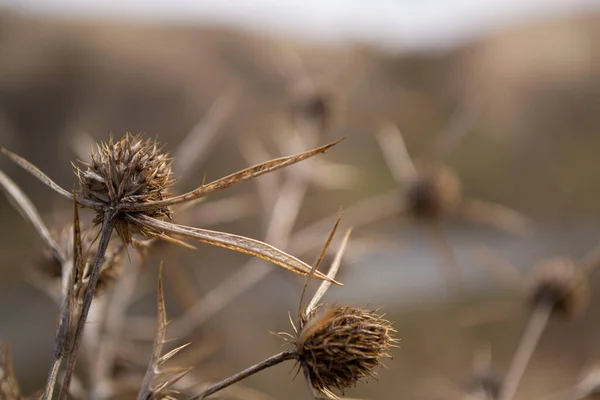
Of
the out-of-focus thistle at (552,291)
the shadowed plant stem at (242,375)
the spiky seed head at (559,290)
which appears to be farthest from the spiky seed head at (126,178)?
the spiky seed head at (559,290)

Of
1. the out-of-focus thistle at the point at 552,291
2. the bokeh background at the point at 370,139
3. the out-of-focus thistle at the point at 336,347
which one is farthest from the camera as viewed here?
the bokeh background at the point at 370,139

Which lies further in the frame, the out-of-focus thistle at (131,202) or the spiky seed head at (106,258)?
the spiky seed head at (106,258)

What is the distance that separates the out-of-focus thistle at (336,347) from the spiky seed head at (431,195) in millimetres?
1464

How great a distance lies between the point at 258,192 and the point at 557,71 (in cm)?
1721

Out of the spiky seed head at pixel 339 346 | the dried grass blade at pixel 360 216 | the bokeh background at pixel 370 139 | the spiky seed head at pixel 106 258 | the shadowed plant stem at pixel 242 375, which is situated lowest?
the shadowed plant stem at pixel 242 375

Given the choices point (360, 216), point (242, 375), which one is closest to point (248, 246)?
point (242, 375)

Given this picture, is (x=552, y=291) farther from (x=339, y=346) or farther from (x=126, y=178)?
(x=126, y=178)

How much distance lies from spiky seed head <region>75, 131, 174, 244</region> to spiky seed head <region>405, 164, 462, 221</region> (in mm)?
1561

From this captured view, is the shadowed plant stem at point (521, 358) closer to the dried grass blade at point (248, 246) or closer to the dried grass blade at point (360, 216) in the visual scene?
the dried grass blade at point (360, 216)

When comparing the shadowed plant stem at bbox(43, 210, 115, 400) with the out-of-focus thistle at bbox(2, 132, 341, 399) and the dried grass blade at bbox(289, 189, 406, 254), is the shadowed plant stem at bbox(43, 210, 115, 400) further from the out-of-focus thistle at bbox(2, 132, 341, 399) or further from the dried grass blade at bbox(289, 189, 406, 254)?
the dried grass blade at bbox(289, 189, 406, 254)

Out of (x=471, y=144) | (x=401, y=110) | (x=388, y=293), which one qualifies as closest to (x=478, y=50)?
(x=471, y=144)

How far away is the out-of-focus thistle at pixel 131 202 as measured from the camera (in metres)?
0.77

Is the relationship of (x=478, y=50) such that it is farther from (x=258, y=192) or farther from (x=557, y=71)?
(x=258, y=192)

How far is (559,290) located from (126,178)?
1.57m
